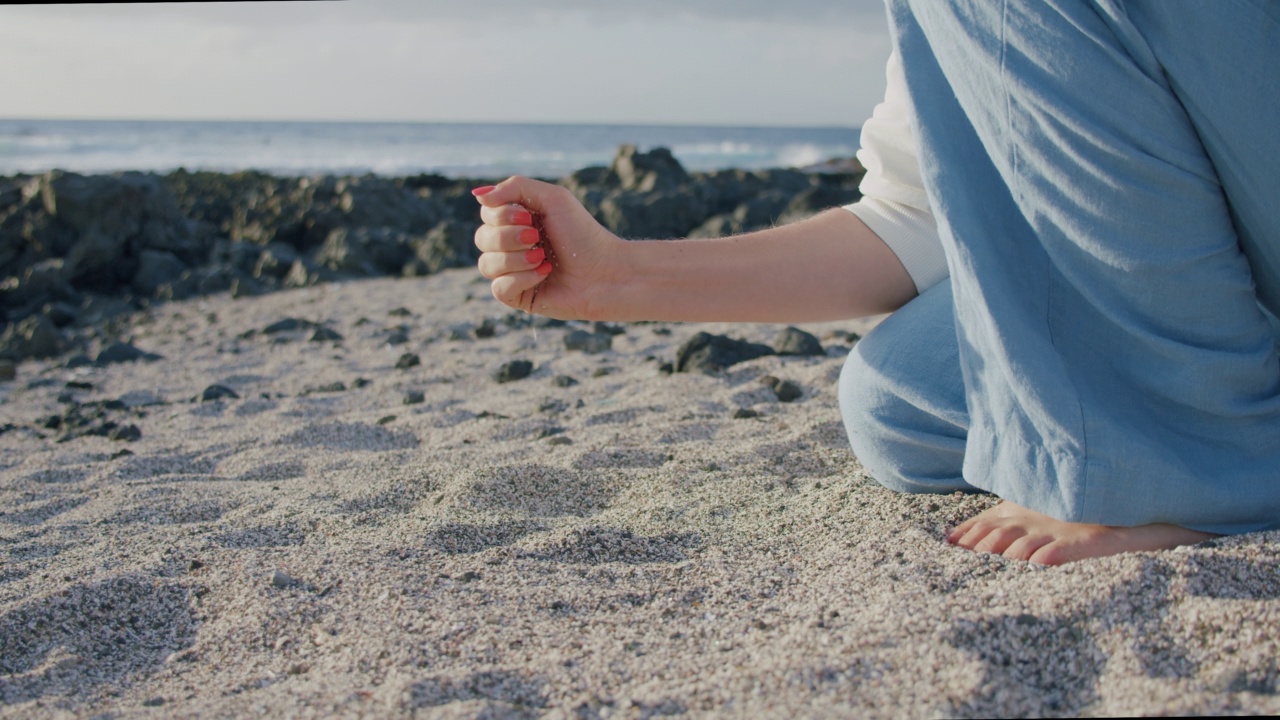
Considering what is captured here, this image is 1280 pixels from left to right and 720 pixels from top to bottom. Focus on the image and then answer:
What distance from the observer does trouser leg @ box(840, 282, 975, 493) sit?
1.75 m

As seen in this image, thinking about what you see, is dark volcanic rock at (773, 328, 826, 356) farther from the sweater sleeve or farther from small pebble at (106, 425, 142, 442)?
small pebble at (106, 425, 142, 442)

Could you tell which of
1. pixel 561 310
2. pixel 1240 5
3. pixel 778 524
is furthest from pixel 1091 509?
pixel 561 310

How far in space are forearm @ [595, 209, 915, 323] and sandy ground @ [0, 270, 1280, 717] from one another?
0.39 meters

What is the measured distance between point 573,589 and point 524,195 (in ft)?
2.30

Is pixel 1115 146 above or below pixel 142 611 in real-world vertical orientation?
above

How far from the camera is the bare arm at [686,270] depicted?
182 centimetres

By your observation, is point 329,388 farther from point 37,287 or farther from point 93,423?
point 37,287

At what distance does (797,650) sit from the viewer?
4.17ft

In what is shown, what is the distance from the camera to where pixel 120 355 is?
184 inches

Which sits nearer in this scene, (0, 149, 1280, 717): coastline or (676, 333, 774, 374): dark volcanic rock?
(0, 149, 1280, 717): coastline

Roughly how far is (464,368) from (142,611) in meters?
2.41

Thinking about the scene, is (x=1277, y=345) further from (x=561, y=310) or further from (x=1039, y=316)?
(x=561, y=310)

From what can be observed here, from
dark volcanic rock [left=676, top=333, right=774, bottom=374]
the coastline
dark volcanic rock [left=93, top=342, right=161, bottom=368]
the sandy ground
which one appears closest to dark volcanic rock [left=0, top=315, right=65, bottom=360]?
dark volcanic rock [left=93, top=342, right=161, bottom=368]

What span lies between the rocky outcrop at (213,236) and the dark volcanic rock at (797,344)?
8.63 feet
